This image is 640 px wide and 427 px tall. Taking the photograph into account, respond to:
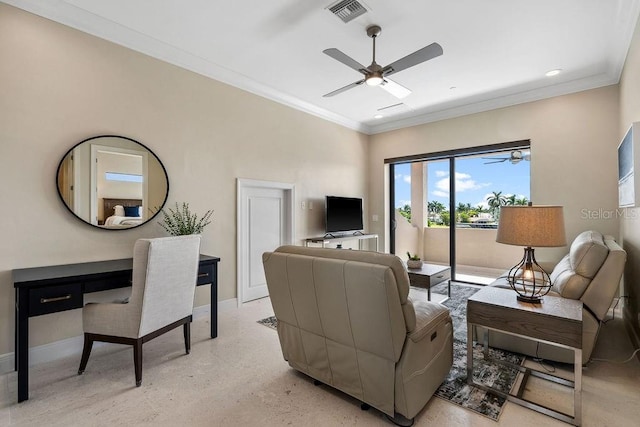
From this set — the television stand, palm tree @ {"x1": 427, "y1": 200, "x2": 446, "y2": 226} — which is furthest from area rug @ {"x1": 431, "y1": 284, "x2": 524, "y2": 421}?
palm tree @ {"x1": 427, "y1": 200, "x2": 446, "y2": 226}

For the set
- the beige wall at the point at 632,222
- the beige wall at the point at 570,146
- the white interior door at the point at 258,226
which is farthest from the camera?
the white interior door at the point at 258,226

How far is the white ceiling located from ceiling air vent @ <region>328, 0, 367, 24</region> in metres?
0.07

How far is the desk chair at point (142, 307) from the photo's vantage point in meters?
2.17

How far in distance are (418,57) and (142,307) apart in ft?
10.0

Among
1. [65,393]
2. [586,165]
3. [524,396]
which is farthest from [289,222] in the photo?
[586,165]

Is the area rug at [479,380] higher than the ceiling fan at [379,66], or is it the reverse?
the ceiling fan at [379,66]

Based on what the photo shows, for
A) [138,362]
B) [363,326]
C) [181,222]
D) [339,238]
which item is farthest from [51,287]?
[339,238]

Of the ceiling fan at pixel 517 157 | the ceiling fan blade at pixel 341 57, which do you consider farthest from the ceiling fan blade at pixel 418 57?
the ceiling fan at pixel 517 157

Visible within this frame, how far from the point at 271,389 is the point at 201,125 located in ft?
9.55

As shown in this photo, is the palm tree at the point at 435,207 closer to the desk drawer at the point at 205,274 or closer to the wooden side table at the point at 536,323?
the wooden side table at the point at 536,323

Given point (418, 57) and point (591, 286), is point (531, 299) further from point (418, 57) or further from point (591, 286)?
point (418, 57)

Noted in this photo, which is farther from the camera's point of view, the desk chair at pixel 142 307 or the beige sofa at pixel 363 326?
the desk chair at pixel 142 307

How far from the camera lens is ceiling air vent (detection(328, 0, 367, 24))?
2413 millimetres

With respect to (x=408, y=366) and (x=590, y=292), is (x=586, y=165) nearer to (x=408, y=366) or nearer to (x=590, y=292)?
(x=590, y=292)
